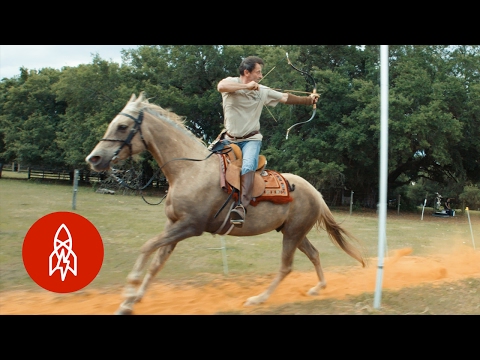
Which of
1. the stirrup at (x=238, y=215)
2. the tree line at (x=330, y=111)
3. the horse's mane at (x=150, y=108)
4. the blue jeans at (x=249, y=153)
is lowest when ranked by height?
the stirrup at (x=238, y=215)

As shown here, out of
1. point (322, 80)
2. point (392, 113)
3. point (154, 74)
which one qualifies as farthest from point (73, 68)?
point (392, 113)

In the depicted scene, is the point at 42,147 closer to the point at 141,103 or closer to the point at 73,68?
the point at 73,68

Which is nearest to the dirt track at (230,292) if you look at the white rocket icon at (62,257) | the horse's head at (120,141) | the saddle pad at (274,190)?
the white rocket icon at (62,257)

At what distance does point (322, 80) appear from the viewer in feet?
83.0

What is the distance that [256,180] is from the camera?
5.57 metres

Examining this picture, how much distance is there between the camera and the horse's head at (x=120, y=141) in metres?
4.85

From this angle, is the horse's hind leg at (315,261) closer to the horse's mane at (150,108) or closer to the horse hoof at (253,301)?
the horse hoof at (253,301)

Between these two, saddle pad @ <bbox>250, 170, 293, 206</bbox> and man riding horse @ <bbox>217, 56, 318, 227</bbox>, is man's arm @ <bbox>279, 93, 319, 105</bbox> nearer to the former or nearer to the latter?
man riding horse @ <bbox>217, 56, 318, 227</bbox>

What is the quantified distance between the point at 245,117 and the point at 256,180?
2.94ft

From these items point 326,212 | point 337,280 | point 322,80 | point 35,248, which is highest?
point 322,80

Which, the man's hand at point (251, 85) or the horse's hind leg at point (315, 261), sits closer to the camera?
the man's hand at point (251, 85)

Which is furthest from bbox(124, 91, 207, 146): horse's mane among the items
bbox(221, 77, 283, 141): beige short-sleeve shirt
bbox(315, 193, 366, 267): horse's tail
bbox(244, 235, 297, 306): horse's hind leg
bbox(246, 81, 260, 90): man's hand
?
bbox(315, 193, 366, 267): horse's tail

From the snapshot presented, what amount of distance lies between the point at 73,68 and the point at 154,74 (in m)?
6.63

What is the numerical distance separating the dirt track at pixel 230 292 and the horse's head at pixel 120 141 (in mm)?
1871
